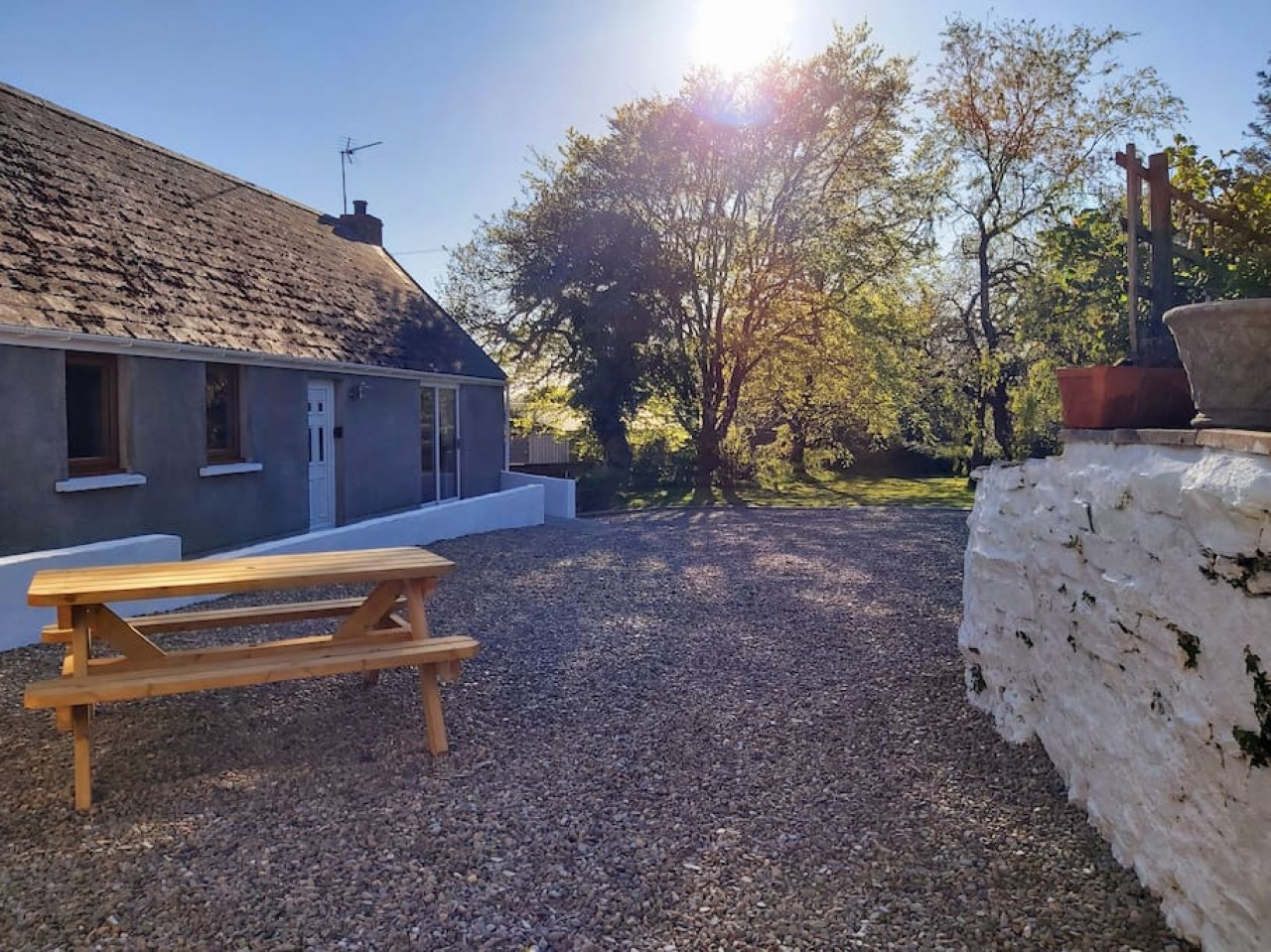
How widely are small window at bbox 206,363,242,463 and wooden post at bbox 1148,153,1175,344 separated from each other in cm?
913

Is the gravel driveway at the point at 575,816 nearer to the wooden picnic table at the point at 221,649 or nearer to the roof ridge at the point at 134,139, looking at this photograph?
the wooden picnic table at the point at 221,649

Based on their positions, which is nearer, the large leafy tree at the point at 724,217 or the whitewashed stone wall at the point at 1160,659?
the whitewashed stone wall at the point at 1160,659

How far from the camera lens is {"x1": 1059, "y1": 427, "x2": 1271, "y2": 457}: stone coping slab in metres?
2.34

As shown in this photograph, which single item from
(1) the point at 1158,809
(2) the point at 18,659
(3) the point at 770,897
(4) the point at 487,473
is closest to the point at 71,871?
(3) the point at 770,897

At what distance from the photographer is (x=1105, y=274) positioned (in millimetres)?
9547

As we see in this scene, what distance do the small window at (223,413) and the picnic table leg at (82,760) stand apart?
258 inches

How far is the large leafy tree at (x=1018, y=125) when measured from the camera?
2123cm

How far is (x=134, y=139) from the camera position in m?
11.5

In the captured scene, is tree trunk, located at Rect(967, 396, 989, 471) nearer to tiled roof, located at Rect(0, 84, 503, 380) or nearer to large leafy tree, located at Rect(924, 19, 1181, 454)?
large leafy tree, located at Rect(924, 19, 1181, 454)

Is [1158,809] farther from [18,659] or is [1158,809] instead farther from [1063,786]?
[18,659]

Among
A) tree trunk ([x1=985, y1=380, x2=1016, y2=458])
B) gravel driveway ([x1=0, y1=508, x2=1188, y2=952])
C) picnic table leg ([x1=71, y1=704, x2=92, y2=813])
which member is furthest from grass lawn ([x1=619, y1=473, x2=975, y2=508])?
picnic table leg ([x1=71, y1=704, x2=92, y2=813])

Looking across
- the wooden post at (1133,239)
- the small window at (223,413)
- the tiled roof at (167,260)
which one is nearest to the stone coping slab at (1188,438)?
the wooden post at (1133,239)

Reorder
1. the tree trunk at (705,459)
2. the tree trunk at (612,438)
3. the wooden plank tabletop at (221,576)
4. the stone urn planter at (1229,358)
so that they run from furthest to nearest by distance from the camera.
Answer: the tree trunk at (705,459), the tree trunk at (612,438), the wooden plank tabletop at (221,576), the stone urn planter at (1229,358)

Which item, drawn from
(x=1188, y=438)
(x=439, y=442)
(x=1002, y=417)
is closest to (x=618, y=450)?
(x=439, y=442)
